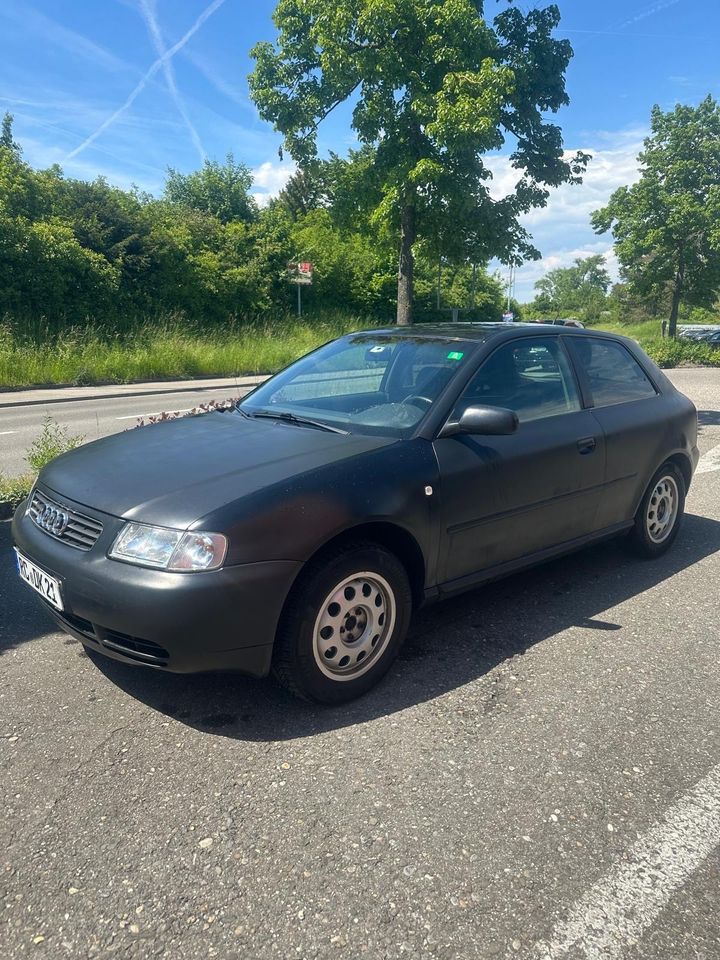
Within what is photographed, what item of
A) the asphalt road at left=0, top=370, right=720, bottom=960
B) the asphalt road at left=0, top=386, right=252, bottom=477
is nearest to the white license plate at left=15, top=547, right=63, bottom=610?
the asphalt road at left=0, top=370, right=720, bottom=960

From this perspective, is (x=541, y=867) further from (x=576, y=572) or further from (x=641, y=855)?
(x=576, y=572)

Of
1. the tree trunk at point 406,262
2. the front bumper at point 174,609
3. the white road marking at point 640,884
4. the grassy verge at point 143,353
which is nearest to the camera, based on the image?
the white road marking at point 640,884

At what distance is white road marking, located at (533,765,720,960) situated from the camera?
1980 millimetres

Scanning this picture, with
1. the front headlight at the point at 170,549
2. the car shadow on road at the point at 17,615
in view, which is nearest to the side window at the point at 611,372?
the front headlight at the point at 170,549

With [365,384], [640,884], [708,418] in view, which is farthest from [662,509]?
[708,418]

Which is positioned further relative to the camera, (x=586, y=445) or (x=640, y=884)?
(x=586, y=445)

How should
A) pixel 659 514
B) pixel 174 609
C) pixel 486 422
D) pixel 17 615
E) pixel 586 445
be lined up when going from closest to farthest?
pixel 174 609, pixel 486 422, pixel 17 615, pixel 586 445, pixel 659 514

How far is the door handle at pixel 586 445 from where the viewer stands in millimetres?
4203

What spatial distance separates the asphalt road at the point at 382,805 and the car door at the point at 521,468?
22.0 inches

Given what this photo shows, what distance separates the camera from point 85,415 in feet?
43.5

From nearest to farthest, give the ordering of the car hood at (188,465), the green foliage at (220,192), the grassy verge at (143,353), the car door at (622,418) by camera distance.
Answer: the car hood at (188,465)
the car door at (622,418)
the grassy verge at (143,353)
the green foliage at (220,192)

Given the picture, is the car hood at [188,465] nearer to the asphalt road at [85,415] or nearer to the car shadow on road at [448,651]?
the car shadow on road at [448,651]

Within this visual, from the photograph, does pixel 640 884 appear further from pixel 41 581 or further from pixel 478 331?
pixel 478 331

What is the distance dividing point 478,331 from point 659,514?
6.66ft
